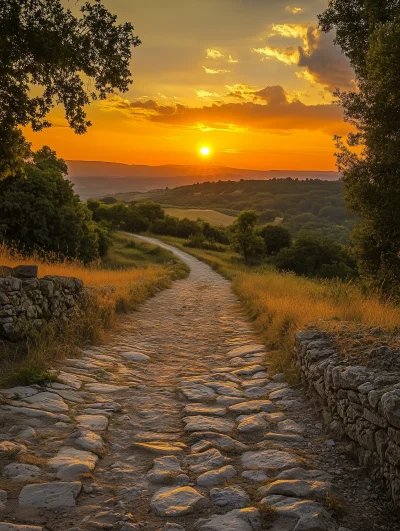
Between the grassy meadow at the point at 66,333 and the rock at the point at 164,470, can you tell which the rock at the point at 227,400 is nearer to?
the rock at the point at 164,470

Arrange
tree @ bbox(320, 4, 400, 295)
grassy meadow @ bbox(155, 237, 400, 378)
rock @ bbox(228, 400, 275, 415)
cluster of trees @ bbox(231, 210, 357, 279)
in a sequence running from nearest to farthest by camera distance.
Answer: rock @ bbox(228, 400, 275, 415), grassy meadow @ bbox(155, 237, 400, 378), tree @ bbox(320, 4, 400, 295), cluster of trees @ bbox(231, 210, 357, 279)

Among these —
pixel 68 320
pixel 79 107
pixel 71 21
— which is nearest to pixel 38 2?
pixel 71 21

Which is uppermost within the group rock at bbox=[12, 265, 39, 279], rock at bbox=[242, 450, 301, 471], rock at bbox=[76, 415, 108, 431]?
rock at bbox=[12, 265, 39, 279]

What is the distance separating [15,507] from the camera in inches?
130

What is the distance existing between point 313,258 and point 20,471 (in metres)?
57.7

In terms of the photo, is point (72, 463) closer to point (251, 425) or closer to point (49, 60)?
point (251, 425)

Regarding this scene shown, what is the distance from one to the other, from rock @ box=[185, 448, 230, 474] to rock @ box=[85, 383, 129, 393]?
7.30 ft

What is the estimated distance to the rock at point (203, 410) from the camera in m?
5.61

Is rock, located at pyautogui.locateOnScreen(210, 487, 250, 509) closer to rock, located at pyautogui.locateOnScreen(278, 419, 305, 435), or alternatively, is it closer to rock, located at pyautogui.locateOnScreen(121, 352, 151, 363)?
rock, located at pyautogui.locateOnScreen(278, 419, 305, 435)

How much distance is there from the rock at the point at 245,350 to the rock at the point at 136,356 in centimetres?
161

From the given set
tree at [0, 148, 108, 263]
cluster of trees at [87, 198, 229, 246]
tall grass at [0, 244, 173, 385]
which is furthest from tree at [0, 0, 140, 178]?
cluster of trees at [87, 198, 229, 246]

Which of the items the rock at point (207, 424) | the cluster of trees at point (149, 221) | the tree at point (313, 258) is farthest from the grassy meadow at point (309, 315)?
the cluster of trees at point (149, 221)

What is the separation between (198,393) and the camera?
6340 millimetres

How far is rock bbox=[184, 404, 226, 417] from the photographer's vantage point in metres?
5.61
